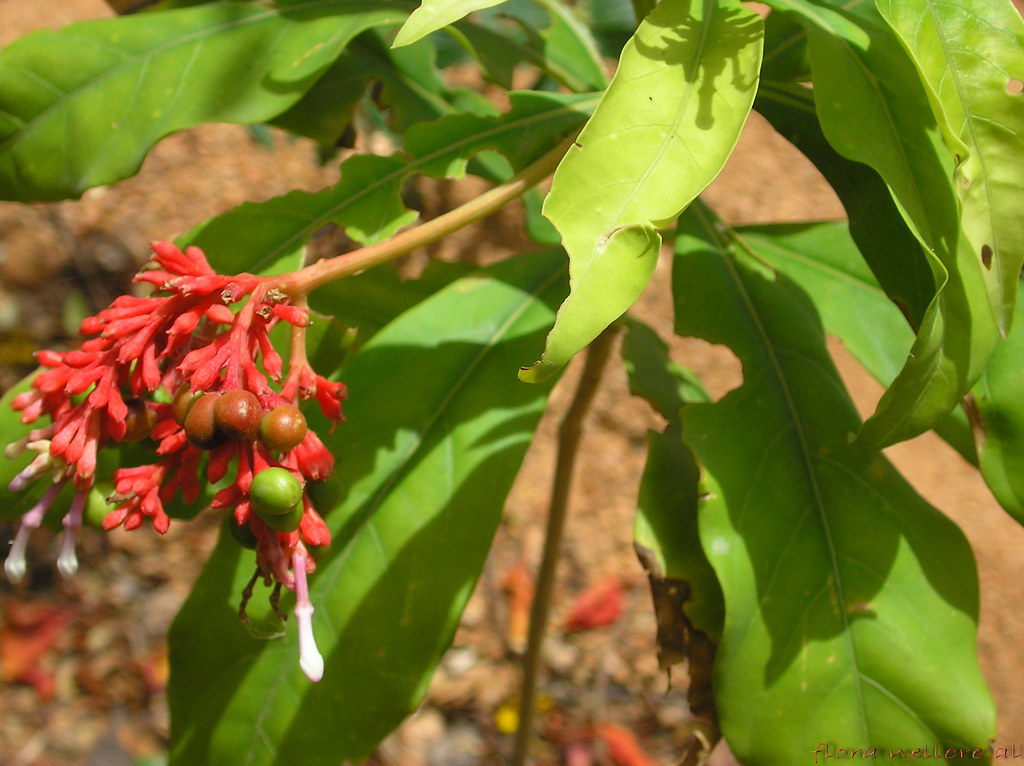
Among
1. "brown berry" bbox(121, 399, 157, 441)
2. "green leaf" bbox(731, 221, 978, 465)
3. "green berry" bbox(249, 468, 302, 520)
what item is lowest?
"green leaf" bbox(731, 221, 978, 465)

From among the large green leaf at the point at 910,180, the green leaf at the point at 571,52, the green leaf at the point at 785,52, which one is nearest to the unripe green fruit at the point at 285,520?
the large green leaf at the point at 910,180

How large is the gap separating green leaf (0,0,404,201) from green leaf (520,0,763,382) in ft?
1.51

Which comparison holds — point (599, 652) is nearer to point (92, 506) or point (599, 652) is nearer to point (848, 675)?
point (848, 675)

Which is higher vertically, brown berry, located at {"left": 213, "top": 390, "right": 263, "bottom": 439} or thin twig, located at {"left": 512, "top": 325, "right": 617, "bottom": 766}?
brown berry, located at {"left": 213, "top": 390, "right": 263, "bottom": 439}

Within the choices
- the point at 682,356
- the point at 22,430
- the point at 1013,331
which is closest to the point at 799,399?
the point at 1013,331

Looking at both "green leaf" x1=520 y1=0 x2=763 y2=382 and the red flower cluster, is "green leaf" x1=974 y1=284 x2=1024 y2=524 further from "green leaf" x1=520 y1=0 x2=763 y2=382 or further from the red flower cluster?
the red flower cluster

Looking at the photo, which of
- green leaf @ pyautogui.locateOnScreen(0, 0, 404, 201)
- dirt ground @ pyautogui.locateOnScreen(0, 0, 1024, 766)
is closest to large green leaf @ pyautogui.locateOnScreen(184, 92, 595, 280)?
green leaf @ pyautogui.locateOnScreen(0, 0, 404, 201)

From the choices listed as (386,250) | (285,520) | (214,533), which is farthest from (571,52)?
(214,533)

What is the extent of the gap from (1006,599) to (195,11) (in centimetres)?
230

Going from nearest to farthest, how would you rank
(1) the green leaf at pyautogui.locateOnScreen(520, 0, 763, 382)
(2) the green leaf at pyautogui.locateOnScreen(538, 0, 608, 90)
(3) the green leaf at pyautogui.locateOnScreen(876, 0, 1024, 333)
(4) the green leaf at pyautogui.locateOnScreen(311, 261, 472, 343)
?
(1) the green leaf at pyautogui.locateOnScreen(520, 0, 763, 382) < (3) the green leaf at pyautogui.locateOnScreen(876, 0, 1024, 333) < (4) the green leaf at pyautogui.locateOnScreen(311, 261, 472, 343) < (2) the green leaf at pyautogui.locateOnScreen(538, 0, 608, 90)

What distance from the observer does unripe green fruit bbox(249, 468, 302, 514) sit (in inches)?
25.1

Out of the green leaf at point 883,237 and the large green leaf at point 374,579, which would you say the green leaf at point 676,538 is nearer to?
the large green leaf at point 374,579

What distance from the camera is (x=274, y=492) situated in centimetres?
64

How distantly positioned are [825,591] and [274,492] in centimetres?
65
